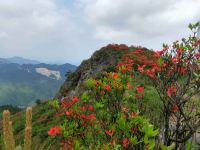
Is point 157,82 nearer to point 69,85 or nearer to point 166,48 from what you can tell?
point 166,48

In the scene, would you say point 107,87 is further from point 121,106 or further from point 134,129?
point 134,129

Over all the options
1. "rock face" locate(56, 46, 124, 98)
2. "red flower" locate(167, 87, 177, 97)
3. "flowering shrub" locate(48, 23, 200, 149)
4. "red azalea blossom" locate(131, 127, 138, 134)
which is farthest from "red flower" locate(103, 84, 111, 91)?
"rock face" locate(56, 46, 124, 98)

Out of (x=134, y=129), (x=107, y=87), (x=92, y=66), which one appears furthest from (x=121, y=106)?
(x=92, y=66)

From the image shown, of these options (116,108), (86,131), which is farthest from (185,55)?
(86,131)

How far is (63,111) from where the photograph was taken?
8.42m

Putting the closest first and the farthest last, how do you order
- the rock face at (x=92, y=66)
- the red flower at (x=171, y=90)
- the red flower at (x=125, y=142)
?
the red flower at (x=125, y=142) → the red flower at (x=171, y=90) → the rock face at (x=92, y=66)

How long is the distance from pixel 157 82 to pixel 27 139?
5352 mm

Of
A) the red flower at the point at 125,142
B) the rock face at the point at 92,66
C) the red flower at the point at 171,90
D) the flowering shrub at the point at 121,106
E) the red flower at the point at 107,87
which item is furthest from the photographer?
the rock face at the point at 92,66

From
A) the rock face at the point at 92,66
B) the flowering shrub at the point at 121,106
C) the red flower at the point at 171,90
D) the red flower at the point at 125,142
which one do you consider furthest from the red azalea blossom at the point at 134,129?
the rock face at the point at 92,66

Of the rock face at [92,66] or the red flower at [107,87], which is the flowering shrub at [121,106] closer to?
the red flower at [107,87]

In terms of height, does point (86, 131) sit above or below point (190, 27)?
below

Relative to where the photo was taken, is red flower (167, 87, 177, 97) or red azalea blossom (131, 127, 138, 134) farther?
red flower (167, 87, 177, 97)

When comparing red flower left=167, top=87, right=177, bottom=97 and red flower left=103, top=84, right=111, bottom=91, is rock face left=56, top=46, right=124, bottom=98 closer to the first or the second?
red flower left=167, top=87, right=177, bottom=97

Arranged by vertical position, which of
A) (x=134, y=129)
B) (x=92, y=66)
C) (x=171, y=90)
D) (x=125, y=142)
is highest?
(x=92, y=66)
